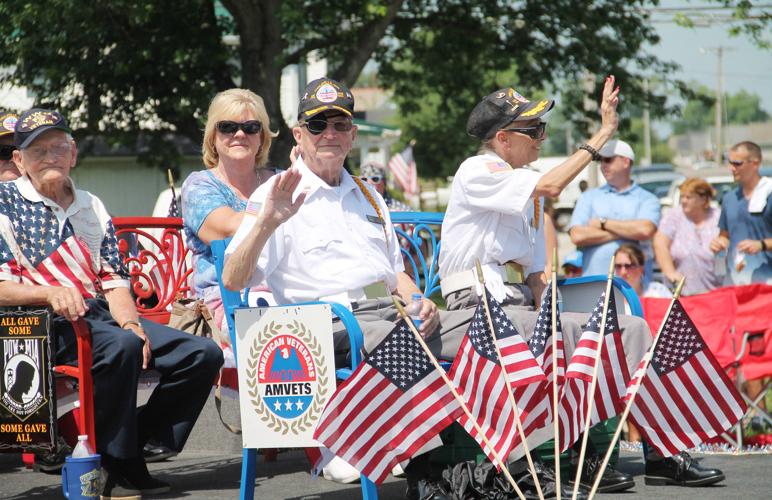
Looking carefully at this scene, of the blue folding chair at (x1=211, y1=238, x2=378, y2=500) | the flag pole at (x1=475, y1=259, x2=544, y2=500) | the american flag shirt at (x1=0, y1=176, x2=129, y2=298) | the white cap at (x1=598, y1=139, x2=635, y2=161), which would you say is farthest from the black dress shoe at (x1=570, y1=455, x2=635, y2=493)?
the white cap at (x1=598, y1=139, x2=635, y2=161)

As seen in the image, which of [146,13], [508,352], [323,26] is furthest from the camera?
[323,26]

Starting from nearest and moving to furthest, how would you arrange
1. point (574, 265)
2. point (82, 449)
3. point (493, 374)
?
point (493, 374) < point (82, 449) < point (574, 265)

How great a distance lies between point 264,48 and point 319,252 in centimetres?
1239

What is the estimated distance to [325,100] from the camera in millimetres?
5348

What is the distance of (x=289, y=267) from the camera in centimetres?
526

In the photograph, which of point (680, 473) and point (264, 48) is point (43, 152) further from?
point (264, 48)

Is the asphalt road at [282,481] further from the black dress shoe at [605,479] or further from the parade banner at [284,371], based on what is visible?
the parade banner at [284,371]

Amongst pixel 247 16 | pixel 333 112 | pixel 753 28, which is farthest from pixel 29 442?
pixel 753 28

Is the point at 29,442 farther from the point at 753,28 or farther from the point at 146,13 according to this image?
the point at 753,28

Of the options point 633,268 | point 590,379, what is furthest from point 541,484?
point 633,268

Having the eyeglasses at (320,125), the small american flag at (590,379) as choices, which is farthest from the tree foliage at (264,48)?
the small american flag at (590,379)

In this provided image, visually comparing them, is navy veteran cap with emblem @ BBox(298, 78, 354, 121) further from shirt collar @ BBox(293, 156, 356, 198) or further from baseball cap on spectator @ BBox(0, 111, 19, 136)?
baseball cap on spectator @ BBox(0, 111, 19, 136)

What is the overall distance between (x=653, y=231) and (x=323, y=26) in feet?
37.3

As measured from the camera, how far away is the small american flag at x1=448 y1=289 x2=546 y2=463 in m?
4.47
